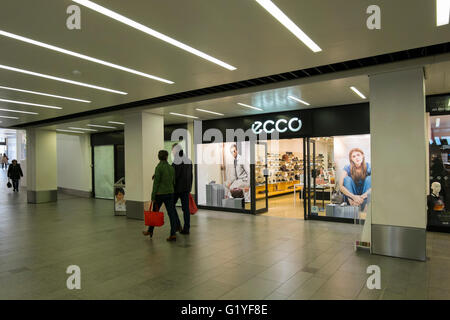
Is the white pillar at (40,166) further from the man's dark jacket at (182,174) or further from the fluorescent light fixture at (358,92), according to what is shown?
the fluorescent light fixture at (358,92)

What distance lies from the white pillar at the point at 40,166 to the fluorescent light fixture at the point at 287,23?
1124 centimetres

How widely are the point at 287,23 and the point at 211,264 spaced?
3.29 metres

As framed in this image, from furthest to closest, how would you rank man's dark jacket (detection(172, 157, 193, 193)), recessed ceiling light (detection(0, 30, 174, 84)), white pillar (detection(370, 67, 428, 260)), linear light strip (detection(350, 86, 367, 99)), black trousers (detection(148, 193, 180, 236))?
man's dark jacket (detection(172, 157, 193, 193)) → linear light strip (detection(350, 86, 367, 99)) → black trousers (detection(148, 193, 180, 236)) → white pillar (detection(370, 67, 428, 260)) → recessed ceiling light (detection(0, 30, 174, 84))

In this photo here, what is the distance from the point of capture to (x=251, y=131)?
29.1ft

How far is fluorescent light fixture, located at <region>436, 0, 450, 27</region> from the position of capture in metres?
2.83

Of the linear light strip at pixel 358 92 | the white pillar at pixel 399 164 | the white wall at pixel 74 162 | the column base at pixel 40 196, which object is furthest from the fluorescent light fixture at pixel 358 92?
the white wall at pixel 74 162

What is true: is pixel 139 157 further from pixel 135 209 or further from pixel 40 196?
pixel 40 196

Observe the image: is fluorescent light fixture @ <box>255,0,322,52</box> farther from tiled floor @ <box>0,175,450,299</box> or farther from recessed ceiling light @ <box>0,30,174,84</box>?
tiled floor @ <box>0,175,450,299</box>

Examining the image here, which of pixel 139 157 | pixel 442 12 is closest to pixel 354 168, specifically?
pixel 442 12

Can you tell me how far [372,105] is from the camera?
191 inches

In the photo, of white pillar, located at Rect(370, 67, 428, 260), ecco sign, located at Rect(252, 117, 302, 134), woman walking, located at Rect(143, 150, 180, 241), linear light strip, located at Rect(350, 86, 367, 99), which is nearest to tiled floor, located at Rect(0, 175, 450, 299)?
white pillar, located at Rect(370, 67, 428, 260)

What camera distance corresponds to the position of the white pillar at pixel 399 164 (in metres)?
4.48

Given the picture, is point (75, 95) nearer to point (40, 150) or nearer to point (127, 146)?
point (127, 146)

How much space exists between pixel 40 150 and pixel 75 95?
21.9 ft
